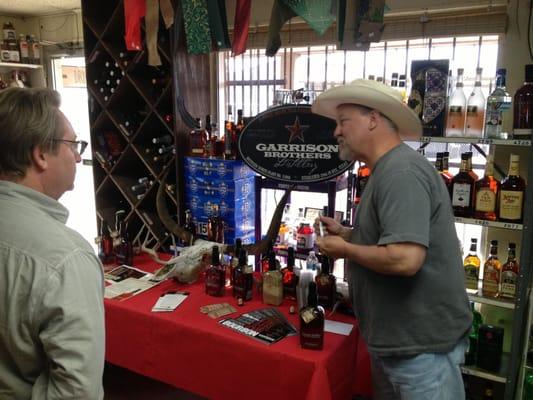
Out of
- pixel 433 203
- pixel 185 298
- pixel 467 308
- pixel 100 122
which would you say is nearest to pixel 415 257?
pixel 433 203

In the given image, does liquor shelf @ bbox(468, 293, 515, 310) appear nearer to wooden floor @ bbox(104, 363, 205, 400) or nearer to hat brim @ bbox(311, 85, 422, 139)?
hat brim @ bbox(311, 85, 422, 139)

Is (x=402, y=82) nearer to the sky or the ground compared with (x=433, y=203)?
nearer to the sky

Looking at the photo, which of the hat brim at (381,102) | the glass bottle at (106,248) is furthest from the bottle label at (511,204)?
the glass bottle at (106,248)

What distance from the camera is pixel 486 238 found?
248 cm

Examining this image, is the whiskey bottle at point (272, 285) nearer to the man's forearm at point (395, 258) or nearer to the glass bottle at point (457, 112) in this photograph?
the man's forearm at point (395, 258)

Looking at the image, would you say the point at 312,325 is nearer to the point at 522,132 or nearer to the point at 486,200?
the point at 486,200

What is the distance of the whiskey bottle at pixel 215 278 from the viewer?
87.0 inches

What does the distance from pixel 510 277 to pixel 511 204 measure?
1.16ft

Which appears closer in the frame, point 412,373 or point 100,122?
point 412,373

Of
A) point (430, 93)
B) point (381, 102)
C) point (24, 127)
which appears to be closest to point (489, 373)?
point (430, 93)

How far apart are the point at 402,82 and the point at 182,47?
57.3 inches

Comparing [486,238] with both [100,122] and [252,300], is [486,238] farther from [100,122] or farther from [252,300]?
[100,122]

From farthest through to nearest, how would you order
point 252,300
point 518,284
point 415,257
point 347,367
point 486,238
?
point 486,238 → point 252,300 → point 518,284 → point 347,367 → point 415,257

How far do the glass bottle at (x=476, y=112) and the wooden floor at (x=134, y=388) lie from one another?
6.60 ft
